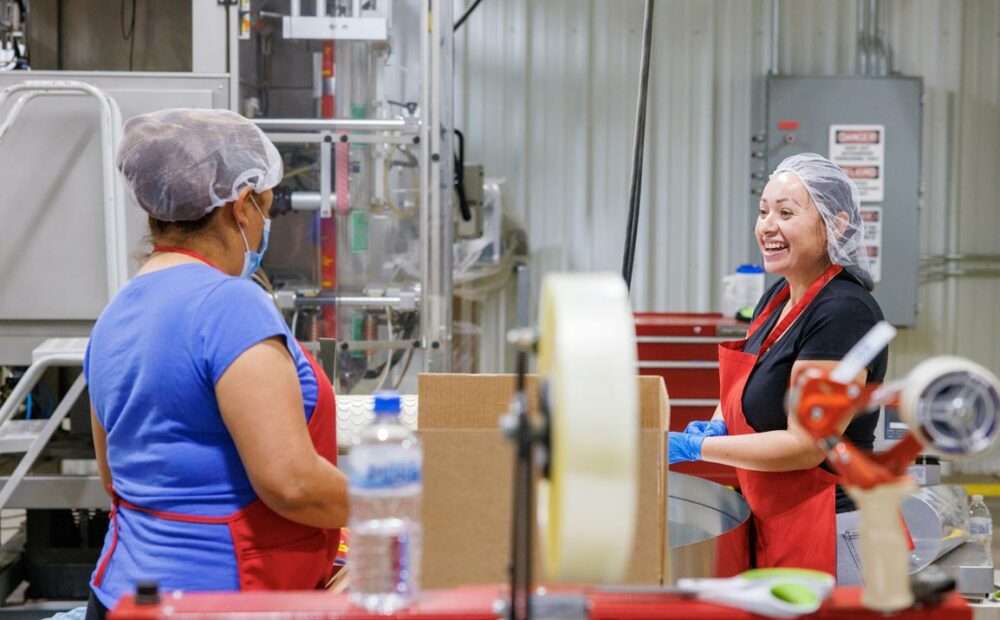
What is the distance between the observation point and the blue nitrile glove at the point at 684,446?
1.77 m

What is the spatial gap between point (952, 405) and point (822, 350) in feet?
2.34

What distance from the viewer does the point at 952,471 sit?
5211 millimetres

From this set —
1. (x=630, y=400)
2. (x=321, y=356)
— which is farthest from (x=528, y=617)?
(x=321, y=356)

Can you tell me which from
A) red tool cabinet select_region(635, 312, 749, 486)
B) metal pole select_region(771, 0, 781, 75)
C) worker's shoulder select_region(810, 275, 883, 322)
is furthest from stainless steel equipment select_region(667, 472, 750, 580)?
metal pole select_region(771, 0, 781, 75)

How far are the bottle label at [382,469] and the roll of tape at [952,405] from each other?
47cm

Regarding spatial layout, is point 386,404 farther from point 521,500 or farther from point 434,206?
point 434,206

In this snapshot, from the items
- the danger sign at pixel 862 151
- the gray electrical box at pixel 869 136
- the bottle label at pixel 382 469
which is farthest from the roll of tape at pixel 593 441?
the danger sign at pixel 862 151

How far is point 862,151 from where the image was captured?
4.81 metres

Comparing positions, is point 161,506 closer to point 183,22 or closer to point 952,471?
point 183,22

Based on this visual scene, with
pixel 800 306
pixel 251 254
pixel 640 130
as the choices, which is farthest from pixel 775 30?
pixel 251 254

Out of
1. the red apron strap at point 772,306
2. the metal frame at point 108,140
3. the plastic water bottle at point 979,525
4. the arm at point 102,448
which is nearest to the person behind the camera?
the arm at point 102,448

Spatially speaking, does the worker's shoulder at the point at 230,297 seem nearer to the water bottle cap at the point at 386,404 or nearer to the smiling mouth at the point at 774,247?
the water bottle cap at the point at 386,404

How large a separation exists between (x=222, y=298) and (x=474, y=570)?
0.46m

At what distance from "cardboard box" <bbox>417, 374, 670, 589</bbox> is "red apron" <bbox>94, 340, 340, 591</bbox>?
0.68 ft
